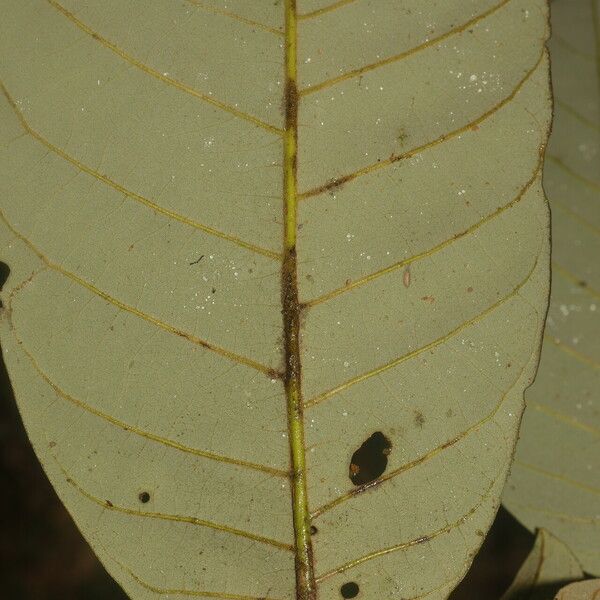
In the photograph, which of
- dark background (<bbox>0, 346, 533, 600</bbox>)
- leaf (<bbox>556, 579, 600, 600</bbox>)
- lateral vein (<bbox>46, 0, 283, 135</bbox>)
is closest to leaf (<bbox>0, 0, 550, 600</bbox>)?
lateral vein (<bbox>46, 0, 283, 135</bbox>)

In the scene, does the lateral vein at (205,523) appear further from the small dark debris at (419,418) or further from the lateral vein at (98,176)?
the lateral vein at (98,176)

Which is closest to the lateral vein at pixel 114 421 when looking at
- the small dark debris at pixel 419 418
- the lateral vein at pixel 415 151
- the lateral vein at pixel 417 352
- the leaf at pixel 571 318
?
the lateral vein at pixel 417 352

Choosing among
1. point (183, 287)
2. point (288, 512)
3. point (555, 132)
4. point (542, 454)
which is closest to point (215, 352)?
point (183, 287)

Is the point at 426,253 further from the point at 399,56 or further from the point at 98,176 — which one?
the point at 98,176

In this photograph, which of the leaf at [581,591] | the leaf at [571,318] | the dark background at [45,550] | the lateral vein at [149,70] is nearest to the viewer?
the lateral vein at [149,70]

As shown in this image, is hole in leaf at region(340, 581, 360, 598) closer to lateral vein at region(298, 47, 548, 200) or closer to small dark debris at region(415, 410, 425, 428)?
small dark debris at region(415, 410, 425, 428)

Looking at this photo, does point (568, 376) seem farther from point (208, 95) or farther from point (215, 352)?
point (208, 95)

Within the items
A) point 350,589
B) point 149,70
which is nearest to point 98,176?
point 149,70

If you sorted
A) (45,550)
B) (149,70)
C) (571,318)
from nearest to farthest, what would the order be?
(149,70) → (571,318) → (45,550)
